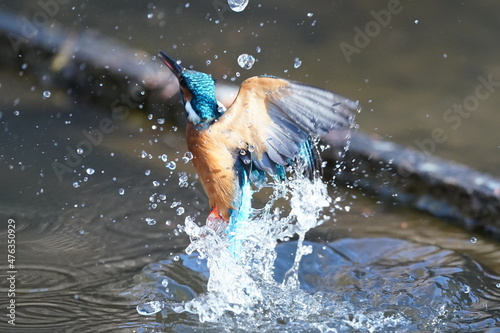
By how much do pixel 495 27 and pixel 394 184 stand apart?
2.43m

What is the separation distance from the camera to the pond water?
2.68m

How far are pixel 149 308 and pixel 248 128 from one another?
74cm

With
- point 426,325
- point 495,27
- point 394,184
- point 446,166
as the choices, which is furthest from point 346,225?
point 495,27

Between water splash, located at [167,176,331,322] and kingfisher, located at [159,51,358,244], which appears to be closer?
kingfisher, located at [159,51,358,244]

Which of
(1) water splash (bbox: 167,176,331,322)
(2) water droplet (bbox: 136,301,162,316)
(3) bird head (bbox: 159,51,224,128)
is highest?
(3) bird head (bbox: 159,51,224,128)

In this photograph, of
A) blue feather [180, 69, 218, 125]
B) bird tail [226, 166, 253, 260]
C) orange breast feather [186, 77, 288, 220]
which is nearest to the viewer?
orange breast feather [186, 77, 288, 220]

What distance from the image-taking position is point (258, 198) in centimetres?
356

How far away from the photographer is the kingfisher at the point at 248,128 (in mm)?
2482

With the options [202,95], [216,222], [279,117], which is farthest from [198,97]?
[216,222]

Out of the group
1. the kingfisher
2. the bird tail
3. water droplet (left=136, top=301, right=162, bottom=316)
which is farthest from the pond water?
the kingfisher

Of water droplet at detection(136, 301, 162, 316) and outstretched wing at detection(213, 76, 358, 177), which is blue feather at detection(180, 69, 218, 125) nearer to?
outstretched wing at detection(213, 76, 358, 177)

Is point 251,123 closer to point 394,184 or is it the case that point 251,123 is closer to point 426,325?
point 426,325

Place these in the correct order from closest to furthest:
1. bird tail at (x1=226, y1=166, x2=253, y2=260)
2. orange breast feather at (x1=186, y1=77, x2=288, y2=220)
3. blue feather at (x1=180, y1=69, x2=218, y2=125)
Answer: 1. orange breast feather at (x1=186, y1=77, x2=288, y2=220)
2. blue feather at (x1=180, y1=69, x2=218, y2=125)
3. bird tail at (x1=226, y1=166, x2=253, y2=260)

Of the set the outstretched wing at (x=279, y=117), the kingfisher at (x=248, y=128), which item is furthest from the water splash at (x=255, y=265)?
the outstretched wing at (x=279, y=117)
